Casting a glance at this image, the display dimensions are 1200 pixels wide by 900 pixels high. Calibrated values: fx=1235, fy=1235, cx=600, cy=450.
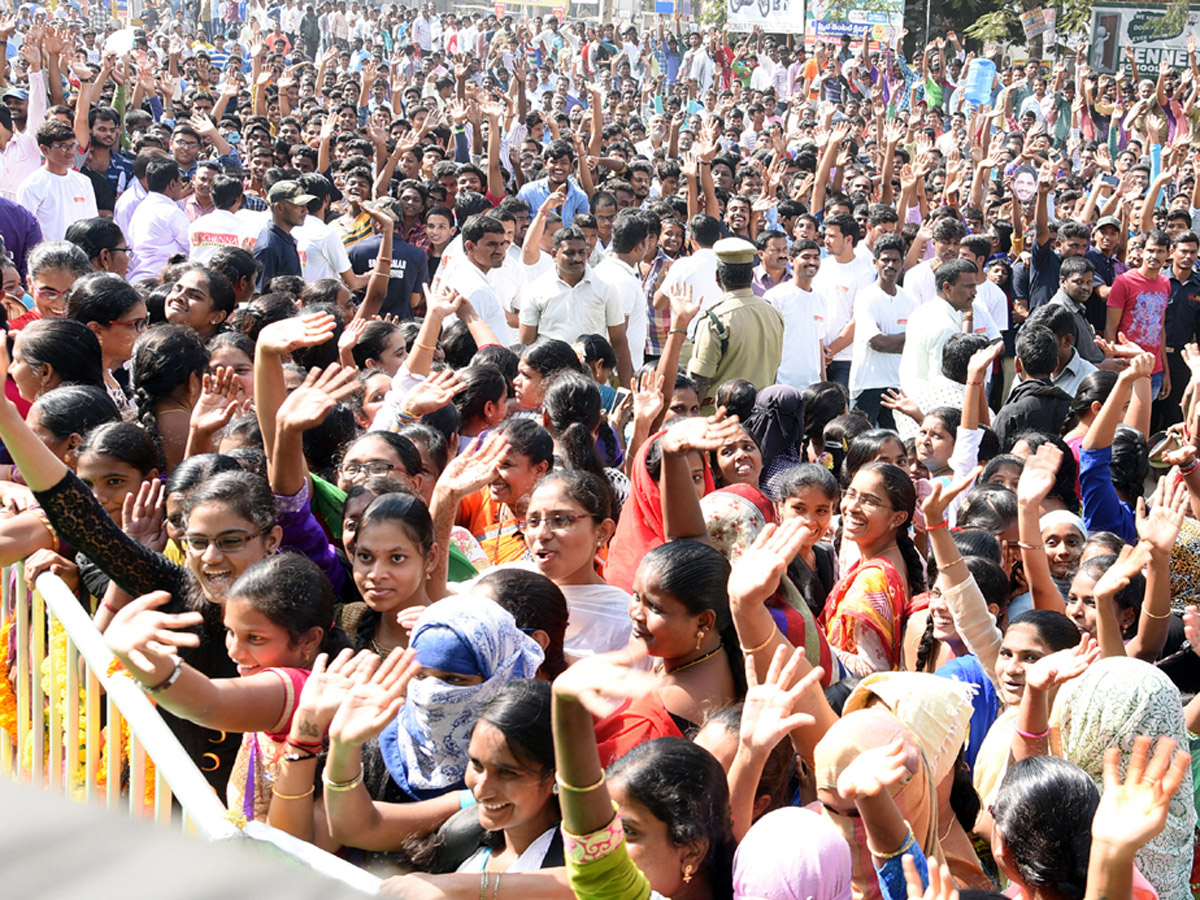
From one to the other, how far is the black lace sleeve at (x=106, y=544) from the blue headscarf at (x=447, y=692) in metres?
0.74

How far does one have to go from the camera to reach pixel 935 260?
8.27 metres

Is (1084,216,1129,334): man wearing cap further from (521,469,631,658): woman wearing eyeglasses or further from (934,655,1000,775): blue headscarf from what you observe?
(521,469,631,658): woman wearing eyeglasses

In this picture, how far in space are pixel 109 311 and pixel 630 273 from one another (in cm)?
323

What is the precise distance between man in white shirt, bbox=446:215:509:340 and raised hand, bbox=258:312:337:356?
3.02m

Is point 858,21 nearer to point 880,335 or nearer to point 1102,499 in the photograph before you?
point 880,335

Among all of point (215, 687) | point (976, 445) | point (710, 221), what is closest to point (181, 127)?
point (710, 221)

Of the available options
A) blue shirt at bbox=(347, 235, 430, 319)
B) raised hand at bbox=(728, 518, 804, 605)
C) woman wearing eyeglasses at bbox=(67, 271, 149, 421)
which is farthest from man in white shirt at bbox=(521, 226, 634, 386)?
raised hand at bbox=(728, 518, 804, 605)

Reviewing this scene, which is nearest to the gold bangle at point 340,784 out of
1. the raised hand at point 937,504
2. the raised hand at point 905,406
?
the raised hand at point 937,504

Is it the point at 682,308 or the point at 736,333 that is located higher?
the point at 682,308

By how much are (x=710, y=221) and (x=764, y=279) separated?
78 centimetres

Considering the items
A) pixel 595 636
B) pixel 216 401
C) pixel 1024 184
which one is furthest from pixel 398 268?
pixel 1024 184

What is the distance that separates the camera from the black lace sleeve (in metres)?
2.90

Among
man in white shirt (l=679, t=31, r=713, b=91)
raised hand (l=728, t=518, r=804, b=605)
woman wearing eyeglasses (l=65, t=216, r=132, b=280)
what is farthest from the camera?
man in white shirt (l=679, t=31, r=713, b=91)

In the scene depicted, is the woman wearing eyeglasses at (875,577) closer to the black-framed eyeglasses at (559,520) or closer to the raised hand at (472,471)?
the black-framed eyeglasses at (559,520)
